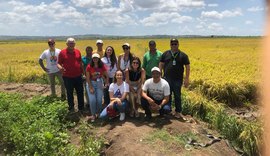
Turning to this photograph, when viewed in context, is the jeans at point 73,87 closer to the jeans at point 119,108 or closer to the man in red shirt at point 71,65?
the man in red shirt at point 71,65

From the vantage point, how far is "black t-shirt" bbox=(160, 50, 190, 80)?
7.26 metres

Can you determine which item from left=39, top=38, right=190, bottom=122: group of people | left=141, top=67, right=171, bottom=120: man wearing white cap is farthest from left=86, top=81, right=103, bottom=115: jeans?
left=141, top=67, right=171, bottom=120: man wearing white cap

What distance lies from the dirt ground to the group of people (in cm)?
26

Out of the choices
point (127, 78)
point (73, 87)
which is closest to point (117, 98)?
point (127, 78)

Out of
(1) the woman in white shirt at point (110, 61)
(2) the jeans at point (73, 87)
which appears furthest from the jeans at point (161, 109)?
(2) the jeans at point (73, 87)

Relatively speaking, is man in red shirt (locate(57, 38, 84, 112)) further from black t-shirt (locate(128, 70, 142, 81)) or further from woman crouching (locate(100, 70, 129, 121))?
black t-shirt (locate(128, 70, 142, 81))

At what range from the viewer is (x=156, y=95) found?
287 inches

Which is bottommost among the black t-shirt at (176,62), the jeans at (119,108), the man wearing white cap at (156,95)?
the jeans at (119,108)

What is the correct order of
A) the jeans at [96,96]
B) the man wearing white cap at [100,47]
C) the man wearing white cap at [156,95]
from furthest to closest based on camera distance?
1. the man wearing white cap at [100,47]
2. the jeans at [96,96]
3. the man wearing white cap at [156,95]

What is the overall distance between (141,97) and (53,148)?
2.31 meters

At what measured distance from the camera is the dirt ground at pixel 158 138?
6.05m

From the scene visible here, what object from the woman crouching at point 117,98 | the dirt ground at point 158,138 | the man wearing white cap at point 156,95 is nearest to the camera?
the dirt ground at point 158,138

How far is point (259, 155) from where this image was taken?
6844mm

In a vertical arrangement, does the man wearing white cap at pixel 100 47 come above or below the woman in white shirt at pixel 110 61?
above
